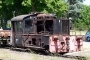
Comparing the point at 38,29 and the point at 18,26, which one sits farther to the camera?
the point at 18,26

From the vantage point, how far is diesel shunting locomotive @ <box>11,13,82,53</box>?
54.6 feet

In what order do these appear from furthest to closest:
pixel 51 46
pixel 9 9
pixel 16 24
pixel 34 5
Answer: pixel 9 9, pixel 34 5, pixel 16 24, pixel 51 46

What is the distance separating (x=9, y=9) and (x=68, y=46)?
88.3 ft

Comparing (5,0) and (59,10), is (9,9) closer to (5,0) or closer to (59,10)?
(5,0)

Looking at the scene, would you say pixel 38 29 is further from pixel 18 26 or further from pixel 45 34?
pixel 18 26

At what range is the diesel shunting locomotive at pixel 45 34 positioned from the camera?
16.6 meters

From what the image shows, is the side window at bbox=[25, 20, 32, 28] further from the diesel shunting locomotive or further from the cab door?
the cab door

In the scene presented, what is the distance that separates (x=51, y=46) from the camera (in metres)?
16.4

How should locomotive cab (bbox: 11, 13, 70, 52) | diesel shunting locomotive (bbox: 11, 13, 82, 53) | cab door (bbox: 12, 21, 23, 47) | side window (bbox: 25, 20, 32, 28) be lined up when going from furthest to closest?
cab door (bbox: 12, 21, 23, 47) < side window (bbox: 25, 20, 32, 28) < locomotive cab (bbox: 11, 13, 70, 52) < diesel shunting locomotive (bbox: 11, 13, 82, 53)

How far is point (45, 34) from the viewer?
17.4 m

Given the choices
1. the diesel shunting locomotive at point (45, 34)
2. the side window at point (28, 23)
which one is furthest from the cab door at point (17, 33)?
the side window at point (28, 23)

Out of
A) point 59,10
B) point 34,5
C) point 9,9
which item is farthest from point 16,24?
point 9,9

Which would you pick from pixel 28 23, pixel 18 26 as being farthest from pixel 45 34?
pixel 18 26

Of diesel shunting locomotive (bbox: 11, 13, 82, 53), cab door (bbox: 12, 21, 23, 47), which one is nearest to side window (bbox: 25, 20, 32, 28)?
diesel shunting locomotive (bbox: 11, 13, 82, 53)
